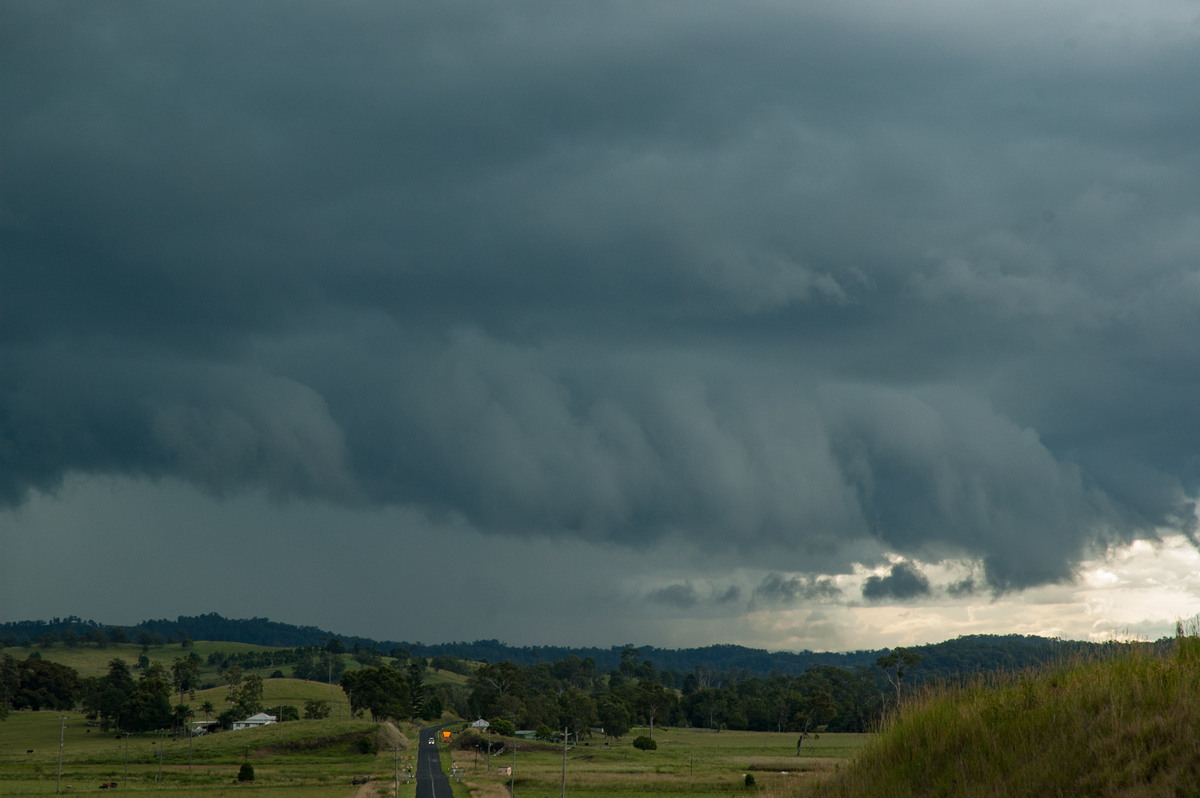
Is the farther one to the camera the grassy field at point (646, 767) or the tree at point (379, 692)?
the tree at point (379, 692)

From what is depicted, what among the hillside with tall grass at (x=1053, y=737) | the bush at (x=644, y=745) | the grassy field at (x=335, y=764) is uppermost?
the hillside with tall grass at (x=1053, y=737)

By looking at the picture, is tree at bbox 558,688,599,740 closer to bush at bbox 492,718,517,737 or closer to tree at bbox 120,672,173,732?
bush at bbox 492,718,517,737

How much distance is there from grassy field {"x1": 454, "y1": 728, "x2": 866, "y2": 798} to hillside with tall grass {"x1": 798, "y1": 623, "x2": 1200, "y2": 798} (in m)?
51.4

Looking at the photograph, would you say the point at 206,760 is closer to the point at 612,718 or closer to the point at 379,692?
the point at 379,692

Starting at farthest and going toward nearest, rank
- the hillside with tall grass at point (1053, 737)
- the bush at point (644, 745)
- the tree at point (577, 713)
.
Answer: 1. the tree at point (577, 713)
2. the bush at point (644, 745)
3. the hillside with tall grass at point (1053, 737)

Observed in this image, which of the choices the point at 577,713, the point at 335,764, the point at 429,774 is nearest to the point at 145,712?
the point at 335,764

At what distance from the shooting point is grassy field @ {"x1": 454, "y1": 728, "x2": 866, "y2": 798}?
10075 cm

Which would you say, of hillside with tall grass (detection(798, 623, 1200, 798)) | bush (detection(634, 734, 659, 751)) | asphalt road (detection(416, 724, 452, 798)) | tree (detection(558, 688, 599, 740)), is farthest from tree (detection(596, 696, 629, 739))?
hillside with tall grass (detection(798, 623, 1200, 798))

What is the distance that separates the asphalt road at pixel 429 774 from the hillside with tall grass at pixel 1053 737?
82420 mm

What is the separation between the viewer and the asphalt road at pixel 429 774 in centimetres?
9714

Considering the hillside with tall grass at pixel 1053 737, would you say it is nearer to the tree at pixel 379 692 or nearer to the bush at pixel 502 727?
the bush at pixel 502 727

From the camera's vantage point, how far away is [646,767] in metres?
129

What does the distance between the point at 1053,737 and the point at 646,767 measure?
11964cm

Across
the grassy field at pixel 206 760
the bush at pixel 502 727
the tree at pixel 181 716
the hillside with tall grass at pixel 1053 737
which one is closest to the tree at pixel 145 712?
the tree at pixel 181 716
